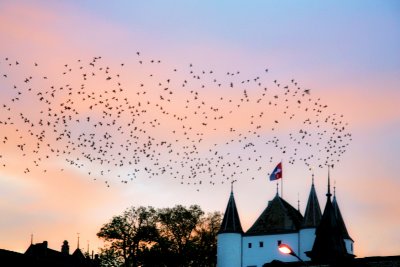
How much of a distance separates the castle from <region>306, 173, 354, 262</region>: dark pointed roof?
707 cm

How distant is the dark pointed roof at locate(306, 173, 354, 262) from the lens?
73.1 meters

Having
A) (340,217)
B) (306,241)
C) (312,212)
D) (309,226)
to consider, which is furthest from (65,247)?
(340,217)

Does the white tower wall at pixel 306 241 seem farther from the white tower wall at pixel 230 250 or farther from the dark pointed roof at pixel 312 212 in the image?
the white tower wall at pixel 230 250

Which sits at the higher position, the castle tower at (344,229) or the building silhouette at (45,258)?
the castle tower at (344,229)

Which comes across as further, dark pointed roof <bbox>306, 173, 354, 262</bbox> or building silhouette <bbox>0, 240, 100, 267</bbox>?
building silhouette <bbox>0, 240, 100, 267</bbox>

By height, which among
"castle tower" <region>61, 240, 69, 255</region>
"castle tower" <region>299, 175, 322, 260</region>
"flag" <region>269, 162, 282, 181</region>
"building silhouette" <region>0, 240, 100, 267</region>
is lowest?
"building silhouette" <region>0, 240, 100, 267</region>

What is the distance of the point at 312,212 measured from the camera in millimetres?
87688

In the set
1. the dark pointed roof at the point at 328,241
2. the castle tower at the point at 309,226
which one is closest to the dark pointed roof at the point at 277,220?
the castle tower at the point at 309,226

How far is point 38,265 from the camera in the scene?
83688 mm

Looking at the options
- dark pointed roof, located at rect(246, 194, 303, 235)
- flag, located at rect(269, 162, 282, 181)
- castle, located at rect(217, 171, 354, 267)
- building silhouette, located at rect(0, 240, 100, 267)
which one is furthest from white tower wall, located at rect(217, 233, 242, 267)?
building silhouette, located at rect(0, 240, 100, 267)

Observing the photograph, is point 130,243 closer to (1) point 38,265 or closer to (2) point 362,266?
(1) point 38,265

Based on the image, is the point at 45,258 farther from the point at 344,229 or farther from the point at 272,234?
the point at 344,229

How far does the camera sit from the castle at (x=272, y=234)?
8650 cm

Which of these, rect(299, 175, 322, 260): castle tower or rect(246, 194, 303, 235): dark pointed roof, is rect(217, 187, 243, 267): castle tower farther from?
rect(299, 175, 322, 260): castle tower
